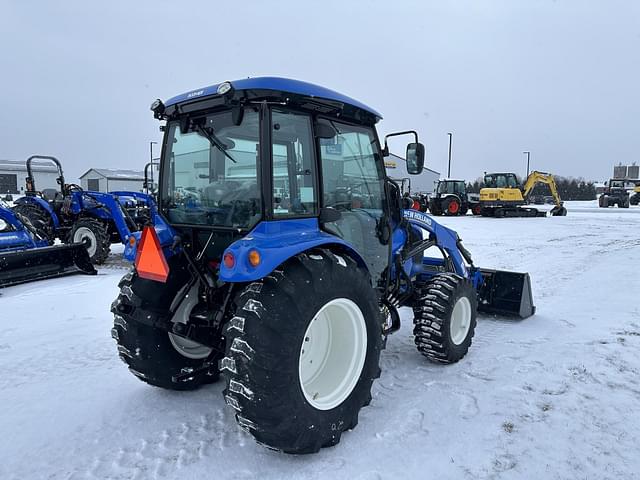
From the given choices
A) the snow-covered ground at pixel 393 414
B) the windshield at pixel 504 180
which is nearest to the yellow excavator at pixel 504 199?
the windshield at pixel 504 180

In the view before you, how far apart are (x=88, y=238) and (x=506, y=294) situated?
8.40m

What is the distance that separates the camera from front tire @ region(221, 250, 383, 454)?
246 centimetres

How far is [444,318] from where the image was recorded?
408 cm

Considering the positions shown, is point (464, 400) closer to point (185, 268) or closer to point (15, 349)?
point (185, 268)

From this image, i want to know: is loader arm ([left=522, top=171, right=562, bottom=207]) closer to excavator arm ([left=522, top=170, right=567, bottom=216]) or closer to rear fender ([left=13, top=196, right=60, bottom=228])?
excavator arm ([left=522, top=170, right=567, bottom=216])

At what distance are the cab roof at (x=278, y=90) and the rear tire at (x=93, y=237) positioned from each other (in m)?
7.22

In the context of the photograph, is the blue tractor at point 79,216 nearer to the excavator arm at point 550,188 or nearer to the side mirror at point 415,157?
the side mirror at point 415,157

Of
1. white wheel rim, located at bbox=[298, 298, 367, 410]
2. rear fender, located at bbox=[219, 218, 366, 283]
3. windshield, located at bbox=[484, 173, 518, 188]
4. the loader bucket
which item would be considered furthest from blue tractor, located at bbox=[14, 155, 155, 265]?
windshield, located at bbox=[484, 173, 518, 188]

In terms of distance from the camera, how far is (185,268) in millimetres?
3393

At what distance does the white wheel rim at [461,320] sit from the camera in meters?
4.41

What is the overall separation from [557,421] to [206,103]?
3.28m

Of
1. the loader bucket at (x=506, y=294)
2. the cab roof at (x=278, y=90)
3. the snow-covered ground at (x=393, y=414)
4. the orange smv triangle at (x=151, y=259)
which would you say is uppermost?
the cab roof at (x=278, y=90)

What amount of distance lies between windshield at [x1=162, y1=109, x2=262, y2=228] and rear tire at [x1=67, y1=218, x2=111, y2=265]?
6931 mm

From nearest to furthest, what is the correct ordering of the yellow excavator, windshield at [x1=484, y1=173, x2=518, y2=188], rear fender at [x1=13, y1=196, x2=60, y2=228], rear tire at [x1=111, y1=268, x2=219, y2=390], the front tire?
the front tire
rear tire at [x1=111, y1=268, x2=219, y2=390]
rear fender at [x1=13, y1=196, x2=60, y2=228]
the yellow excavator
windshield at [x1=484, y1=173, x2=518, y2=188]
